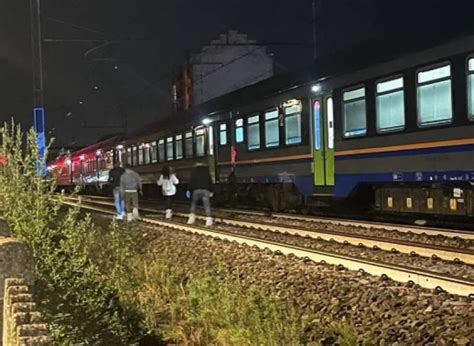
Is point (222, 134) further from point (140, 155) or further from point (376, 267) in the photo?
point (376, 267)

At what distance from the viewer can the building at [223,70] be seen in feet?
224

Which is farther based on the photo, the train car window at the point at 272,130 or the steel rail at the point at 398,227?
the train car window at the point at 272,130

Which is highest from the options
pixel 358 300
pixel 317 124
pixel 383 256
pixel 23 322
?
pixel 317 124

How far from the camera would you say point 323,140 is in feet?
55.0

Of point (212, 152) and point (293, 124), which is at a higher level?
point (293, 124)

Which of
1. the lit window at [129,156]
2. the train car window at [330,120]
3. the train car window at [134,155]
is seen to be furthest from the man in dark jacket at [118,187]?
the lit window at [129,156]

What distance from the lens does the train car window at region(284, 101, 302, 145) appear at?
17.9 m

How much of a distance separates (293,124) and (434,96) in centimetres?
571

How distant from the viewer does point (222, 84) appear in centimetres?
7056

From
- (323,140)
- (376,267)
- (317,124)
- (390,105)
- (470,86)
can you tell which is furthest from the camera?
(317,124)

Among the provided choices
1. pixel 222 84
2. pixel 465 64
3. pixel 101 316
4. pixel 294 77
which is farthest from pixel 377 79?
pixel 222 84

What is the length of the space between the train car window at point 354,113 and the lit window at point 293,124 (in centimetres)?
218

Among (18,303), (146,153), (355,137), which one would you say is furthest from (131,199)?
(18,303)

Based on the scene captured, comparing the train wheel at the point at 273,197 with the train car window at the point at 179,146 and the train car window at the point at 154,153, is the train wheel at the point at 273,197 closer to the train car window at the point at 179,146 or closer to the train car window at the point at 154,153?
the train car window at the point at 179,146
